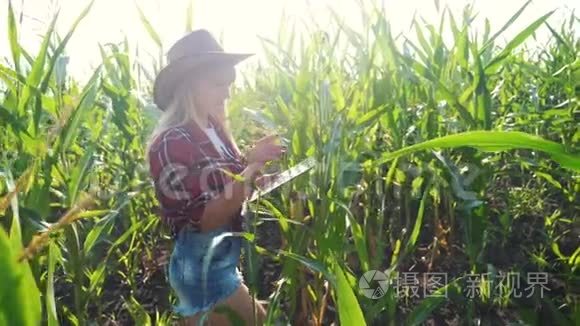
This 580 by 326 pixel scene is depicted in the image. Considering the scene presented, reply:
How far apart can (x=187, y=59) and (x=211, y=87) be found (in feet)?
0.25

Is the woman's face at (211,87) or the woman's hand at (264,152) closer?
the woman's hand at (264,152)

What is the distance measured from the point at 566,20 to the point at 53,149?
7.07ft

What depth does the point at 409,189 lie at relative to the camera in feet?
6.34

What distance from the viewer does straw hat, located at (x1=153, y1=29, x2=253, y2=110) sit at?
4.66 feet

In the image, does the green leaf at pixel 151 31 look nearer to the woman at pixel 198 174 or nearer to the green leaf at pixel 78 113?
the woman at pixel 198 174

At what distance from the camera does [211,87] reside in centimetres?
143

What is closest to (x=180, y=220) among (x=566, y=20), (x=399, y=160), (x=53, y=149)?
(x=53, y=149)

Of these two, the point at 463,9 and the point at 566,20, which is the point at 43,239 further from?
the point at 566,20

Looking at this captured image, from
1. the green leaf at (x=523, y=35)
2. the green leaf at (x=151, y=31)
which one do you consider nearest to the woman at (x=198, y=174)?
the green leaf at (x=151, y=31)

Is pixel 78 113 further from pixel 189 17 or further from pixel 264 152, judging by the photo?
pixel 189 17

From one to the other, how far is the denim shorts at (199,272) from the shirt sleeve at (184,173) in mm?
47

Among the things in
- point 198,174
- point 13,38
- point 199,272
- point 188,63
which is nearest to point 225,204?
point 198,174

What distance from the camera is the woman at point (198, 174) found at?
1.38 metres

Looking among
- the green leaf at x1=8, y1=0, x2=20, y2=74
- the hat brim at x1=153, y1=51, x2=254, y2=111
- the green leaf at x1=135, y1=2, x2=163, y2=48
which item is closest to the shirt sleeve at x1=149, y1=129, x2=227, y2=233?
the hat brim at x1=153, y1=51, x2=254, y2=111
